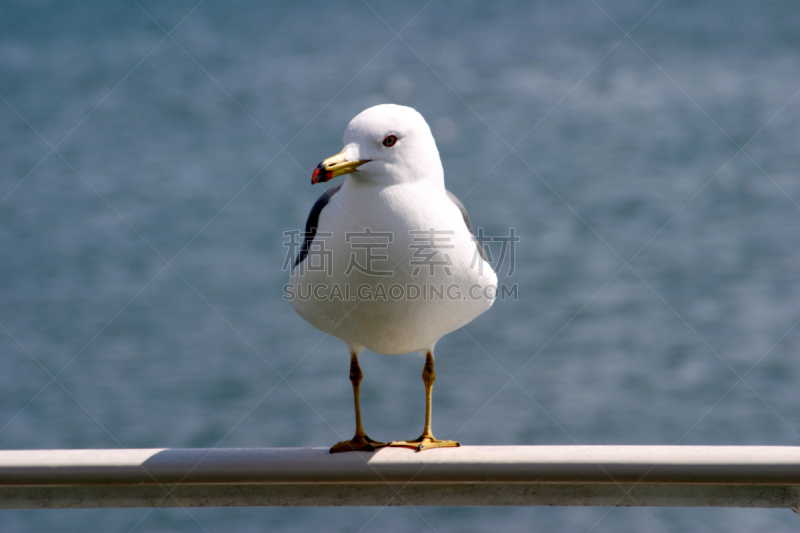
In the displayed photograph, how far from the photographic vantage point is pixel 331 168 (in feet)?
6.48

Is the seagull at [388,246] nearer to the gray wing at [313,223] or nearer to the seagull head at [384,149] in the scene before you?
the seagull head at [384,149]

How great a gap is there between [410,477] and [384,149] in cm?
82

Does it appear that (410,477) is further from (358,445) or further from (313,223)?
(313,223)

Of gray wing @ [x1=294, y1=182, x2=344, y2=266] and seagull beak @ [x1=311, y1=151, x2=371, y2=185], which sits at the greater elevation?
seagull beak @ [x1=311, y1=151, x2=371, y2=185]

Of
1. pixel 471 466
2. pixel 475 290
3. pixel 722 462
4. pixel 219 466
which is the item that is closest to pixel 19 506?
pixel 219 466

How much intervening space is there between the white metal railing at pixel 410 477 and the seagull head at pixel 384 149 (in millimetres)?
697

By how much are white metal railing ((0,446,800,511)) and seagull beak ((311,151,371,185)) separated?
635mm

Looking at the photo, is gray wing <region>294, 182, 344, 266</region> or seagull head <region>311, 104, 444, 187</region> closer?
seagull head <region>311, 104, 444, 187</region>

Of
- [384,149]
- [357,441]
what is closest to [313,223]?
[384,149]

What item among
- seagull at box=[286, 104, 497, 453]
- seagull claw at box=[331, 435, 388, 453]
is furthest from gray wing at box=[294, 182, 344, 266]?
seagull claw at box=[331, 435, 388, 453]

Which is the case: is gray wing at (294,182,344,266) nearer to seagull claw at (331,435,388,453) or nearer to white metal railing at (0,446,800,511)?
seagull claw at (331,435,388,453)

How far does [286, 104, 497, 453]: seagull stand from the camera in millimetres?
2037

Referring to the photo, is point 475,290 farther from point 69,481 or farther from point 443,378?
point 443,378

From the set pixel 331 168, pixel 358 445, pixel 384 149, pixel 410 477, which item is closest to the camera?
pixel 410 477
